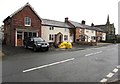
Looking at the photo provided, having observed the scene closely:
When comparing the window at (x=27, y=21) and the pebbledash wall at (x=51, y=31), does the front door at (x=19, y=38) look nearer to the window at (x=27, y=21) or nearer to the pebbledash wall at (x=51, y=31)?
the window at (x=27, y=21)

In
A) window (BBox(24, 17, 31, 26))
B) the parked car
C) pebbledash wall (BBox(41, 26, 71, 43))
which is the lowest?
the parked car

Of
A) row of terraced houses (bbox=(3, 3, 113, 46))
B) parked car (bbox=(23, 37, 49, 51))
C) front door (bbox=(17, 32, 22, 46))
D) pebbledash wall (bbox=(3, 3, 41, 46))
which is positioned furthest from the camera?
front door (bbox=(17, 32, 22, 46))

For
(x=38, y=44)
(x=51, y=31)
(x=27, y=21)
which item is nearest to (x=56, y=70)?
(x=38, y=44)

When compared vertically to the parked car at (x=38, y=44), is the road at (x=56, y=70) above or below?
below

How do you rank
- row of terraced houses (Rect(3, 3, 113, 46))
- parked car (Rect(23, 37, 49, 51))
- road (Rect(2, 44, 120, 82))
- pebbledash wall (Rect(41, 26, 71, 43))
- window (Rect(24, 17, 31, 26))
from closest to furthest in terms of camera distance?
1. road (Rect(2, 44, 120, 82))
2. parked car (Rect(23, 37, 49, 51))
3. row of terraced houses (Rect(3, 3, 113, 46))
4. window (Rect(24, 17, 31, 26))
5. pebbledash wall (Rect(41, 26, 71, 43))

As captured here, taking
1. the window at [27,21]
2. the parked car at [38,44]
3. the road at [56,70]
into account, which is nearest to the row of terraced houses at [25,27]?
the window at [27,21]

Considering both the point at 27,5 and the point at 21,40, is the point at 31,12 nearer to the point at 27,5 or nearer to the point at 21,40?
the point at 27,5

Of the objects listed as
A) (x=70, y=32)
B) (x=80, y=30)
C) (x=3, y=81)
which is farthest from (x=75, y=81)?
(x=80, y=30)

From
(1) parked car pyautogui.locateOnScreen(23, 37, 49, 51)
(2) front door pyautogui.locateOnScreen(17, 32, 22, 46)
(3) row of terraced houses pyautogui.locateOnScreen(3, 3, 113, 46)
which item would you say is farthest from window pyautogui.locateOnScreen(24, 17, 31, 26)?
(1) parked car pyautogui.locateOnScreen(23, 37, 49, 51)

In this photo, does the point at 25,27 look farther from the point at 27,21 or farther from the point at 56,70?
the point at 56,70

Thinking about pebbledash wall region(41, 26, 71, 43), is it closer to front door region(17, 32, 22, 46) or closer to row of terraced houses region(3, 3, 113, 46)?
row of terraced houses region(3, 3, 113, 46)

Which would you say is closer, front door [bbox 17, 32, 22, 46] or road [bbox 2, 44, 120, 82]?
road [bbox 2, 44, 120, 82]

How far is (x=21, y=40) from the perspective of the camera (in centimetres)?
3022

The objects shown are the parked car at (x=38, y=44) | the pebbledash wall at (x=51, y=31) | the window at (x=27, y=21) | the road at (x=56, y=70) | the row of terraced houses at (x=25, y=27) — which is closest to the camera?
the road at (x=56, y=70)
